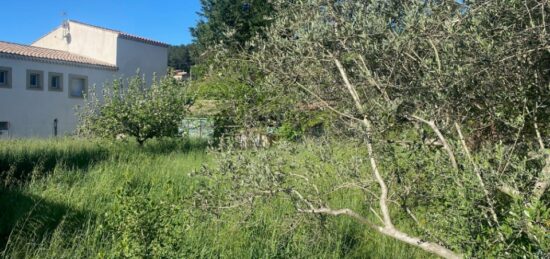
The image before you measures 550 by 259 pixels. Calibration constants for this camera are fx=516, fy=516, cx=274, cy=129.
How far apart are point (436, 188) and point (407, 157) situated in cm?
36

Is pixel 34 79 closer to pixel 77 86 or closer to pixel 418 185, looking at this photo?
pixel 77 86

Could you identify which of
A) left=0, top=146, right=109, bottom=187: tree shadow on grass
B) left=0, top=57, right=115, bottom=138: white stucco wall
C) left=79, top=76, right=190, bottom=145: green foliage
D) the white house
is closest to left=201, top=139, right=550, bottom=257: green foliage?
left=0, top=146, right=109, bottom=187: tree shadow on grass

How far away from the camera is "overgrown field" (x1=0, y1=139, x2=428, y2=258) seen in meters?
3.52

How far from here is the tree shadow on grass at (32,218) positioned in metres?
4.94

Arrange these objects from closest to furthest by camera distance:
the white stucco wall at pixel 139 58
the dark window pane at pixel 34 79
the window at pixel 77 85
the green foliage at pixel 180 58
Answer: the dark window pane at pixel 34 79, the window at pixel 77 85, the white stucco wall at pixel 139 58, the green foliage at pixel 180 58

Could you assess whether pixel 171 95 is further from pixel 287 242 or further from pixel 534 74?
pixel 534 74

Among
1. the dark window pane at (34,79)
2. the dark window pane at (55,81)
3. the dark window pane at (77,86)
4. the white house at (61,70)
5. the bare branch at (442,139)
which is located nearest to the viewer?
the bare branch at (442,139)

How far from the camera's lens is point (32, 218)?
5.37 meters

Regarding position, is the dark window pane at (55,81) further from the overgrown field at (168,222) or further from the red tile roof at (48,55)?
the overgrown field at (168,222)

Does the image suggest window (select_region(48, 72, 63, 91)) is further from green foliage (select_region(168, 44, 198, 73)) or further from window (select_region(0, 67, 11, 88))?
green foliage (select_region(168, 44, 198, 73))

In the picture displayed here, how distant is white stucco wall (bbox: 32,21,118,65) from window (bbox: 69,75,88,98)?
1971mm

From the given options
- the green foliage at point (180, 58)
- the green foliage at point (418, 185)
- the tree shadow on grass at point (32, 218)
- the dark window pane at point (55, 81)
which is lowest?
the tree shadow on grass at point (32, 218)

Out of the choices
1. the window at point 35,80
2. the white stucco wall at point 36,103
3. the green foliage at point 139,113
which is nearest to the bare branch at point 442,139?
the green foliage at point 139,113

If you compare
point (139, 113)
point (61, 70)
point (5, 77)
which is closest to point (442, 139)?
point (139, 113)
